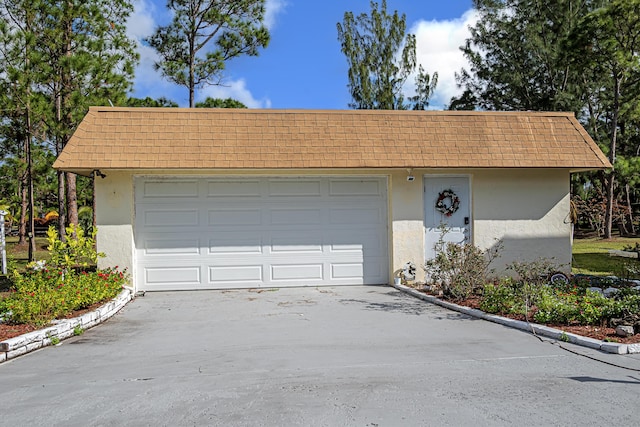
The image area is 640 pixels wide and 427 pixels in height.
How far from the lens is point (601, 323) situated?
6785 mm

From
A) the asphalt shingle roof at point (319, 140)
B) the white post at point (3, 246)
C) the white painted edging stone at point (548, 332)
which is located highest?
the asphalt shingle roof at point (319, 140)

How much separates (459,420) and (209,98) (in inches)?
804

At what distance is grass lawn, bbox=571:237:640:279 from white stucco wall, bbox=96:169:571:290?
1.67 metres

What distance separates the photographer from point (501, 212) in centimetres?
1158

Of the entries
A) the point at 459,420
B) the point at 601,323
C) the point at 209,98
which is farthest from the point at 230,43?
the point at 459,420

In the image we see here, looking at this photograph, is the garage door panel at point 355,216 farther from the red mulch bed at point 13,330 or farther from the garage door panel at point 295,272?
the red mulch bed at point 13,330

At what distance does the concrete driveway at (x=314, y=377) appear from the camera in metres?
4.12

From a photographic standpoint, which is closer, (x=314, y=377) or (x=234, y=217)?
(x=314, y=377)

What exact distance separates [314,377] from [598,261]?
517 inches

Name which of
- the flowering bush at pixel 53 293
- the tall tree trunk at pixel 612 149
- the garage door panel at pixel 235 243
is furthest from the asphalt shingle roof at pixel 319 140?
the tall tree trunk at pixel 612 149

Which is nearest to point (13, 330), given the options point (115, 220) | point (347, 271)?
point (115, 220)

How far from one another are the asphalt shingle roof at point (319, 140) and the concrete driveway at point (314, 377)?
3552 mm

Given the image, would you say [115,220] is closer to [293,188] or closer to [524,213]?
[293,188]

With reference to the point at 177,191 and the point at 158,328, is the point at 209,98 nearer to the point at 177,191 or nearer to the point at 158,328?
the point at 177,191
